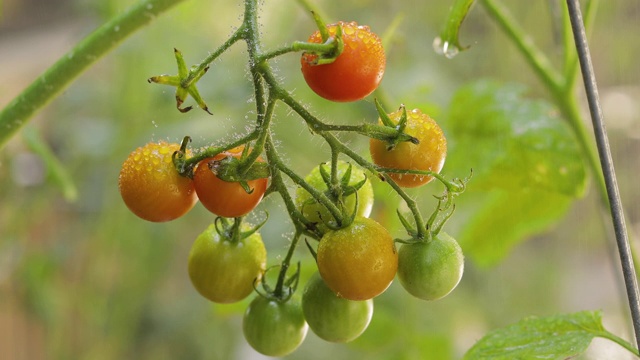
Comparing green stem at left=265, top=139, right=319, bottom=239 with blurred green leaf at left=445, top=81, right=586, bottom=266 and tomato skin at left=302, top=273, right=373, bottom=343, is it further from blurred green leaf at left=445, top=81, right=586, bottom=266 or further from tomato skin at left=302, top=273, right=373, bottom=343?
blurred green leaf at left=445, top=81, right=586, bottom=266

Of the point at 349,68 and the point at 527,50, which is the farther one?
the point at 527,50

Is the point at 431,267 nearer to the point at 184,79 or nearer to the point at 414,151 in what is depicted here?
the point at 414,151

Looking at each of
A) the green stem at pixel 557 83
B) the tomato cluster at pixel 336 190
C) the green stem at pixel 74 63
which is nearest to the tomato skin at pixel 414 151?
the tomato cluster at pixel 336 190

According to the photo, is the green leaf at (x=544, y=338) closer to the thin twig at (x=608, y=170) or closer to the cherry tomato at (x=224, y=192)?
the thin twig at (x=608, y=170)

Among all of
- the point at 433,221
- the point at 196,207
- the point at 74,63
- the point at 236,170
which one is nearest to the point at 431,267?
the point at 433,221

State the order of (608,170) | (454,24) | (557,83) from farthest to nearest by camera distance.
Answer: (557,83) < (454,24) < (608,170)

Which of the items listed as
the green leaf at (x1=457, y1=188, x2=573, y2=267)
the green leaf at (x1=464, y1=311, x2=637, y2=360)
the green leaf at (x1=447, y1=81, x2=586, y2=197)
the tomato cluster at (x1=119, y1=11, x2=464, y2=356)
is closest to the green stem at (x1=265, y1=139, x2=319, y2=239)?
the tomato cluster at (x1=119, y1=11, x2=464, y2=356)
